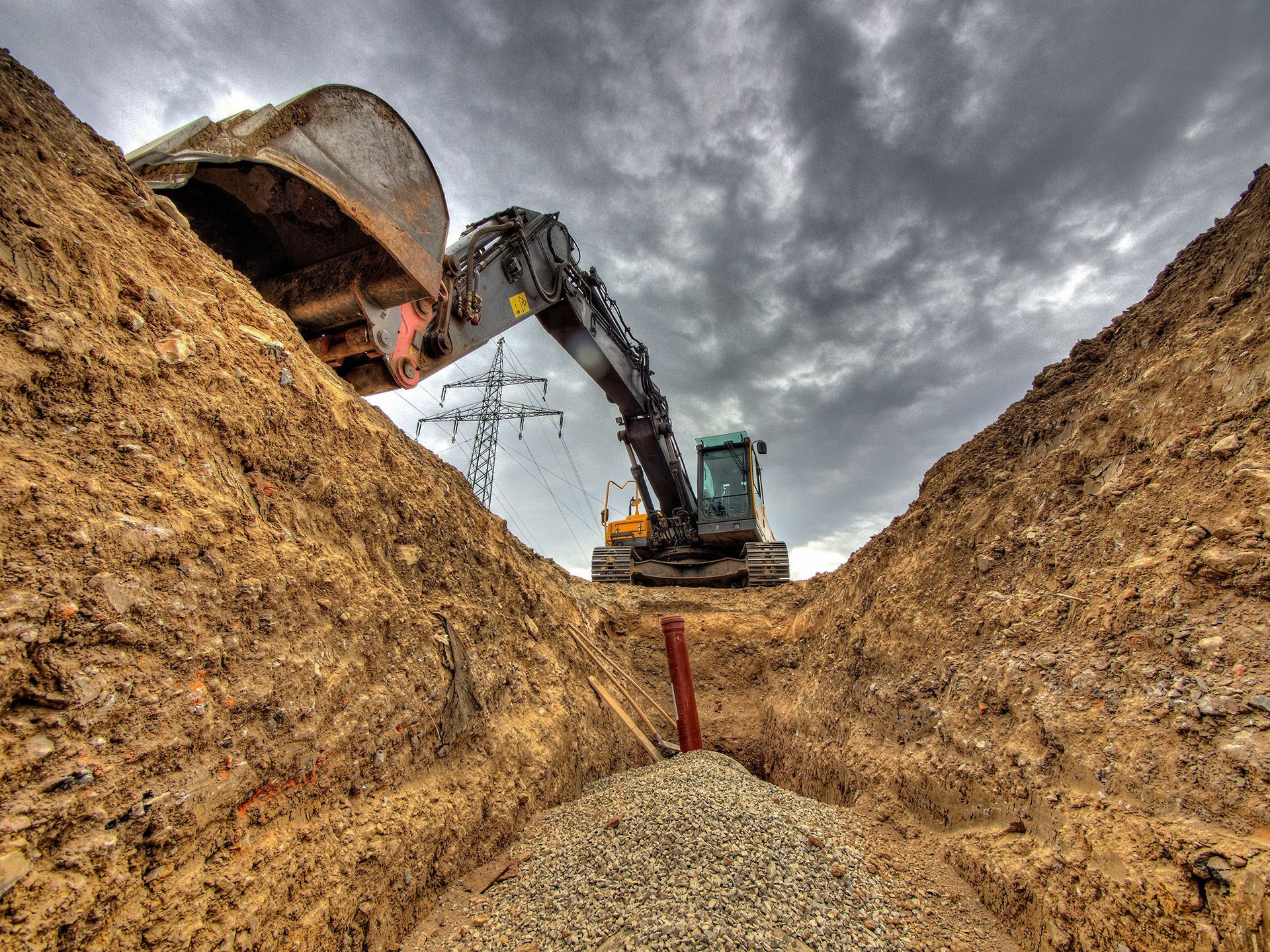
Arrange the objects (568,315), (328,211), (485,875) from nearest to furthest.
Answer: (485,875) → (328,211) → (568,315)

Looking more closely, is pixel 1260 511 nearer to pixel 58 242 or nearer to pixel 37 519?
pixel 37 519

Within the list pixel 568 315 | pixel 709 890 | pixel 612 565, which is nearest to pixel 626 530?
pixel 612 565

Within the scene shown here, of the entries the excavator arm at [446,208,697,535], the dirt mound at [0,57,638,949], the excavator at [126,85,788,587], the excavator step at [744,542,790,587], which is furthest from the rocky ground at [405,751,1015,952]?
the excavator step at [744,542,790,587]

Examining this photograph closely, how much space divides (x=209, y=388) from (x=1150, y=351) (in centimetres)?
496

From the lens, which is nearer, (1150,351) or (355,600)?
(355,600)

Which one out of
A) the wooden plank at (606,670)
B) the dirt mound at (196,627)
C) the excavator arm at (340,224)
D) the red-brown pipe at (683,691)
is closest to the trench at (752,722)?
the wooden plank at (606,670)

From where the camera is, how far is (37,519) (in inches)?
62.4

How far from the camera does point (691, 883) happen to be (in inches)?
91.0

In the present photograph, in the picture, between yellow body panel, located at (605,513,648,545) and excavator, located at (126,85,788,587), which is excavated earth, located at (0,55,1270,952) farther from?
yellow body panel, located at (605,513,648,545)

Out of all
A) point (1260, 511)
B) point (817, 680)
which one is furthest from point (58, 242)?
point (817, 680)

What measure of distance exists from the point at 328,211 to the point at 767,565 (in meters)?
8.60

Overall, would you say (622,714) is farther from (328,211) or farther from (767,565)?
(767,565)

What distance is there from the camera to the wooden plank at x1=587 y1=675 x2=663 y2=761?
15.2 feet

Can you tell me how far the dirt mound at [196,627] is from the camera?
4.82ft
